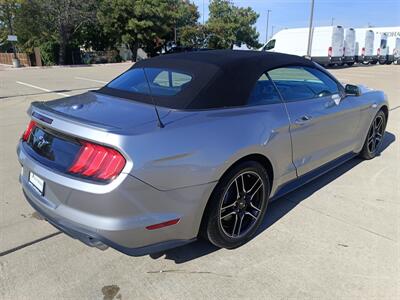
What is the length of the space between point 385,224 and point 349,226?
1.20 ft

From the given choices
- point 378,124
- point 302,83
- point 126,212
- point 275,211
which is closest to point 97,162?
point 126,212

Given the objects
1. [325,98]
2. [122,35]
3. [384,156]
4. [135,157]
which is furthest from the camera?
[122,35]

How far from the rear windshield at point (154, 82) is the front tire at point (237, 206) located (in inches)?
32.7

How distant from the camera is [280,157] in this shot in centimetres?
321

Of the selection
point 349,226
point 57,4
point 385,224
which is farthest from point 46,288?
point 57,4

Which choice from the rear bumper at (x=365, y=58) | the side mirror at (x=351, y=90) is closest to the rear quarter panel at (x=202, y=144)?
the side mirror at (x=351, y=90)

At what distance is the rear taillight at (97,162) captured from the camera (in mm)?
2215

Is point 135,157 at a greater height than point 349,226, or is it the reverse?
point 135,157

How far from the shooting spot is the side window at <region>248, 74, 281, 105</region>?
312 centimetres

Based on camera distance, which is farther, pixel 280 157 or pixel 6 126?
pixel 6 126

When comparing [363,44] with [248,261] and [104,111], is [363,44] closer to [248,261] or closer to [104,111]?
[248,261]

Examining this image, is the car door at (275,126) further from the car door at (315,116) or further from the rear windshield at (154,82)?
the rear windshield at (154,82)

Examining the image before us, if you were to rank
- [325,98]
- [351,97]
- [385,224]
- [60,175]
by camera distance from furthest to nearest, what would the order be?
1. [351,97]
2. [325,98]
3. [385,224]
4. [60,175]

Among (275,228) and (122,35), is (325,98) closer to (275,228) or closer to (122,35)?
(275,228)
